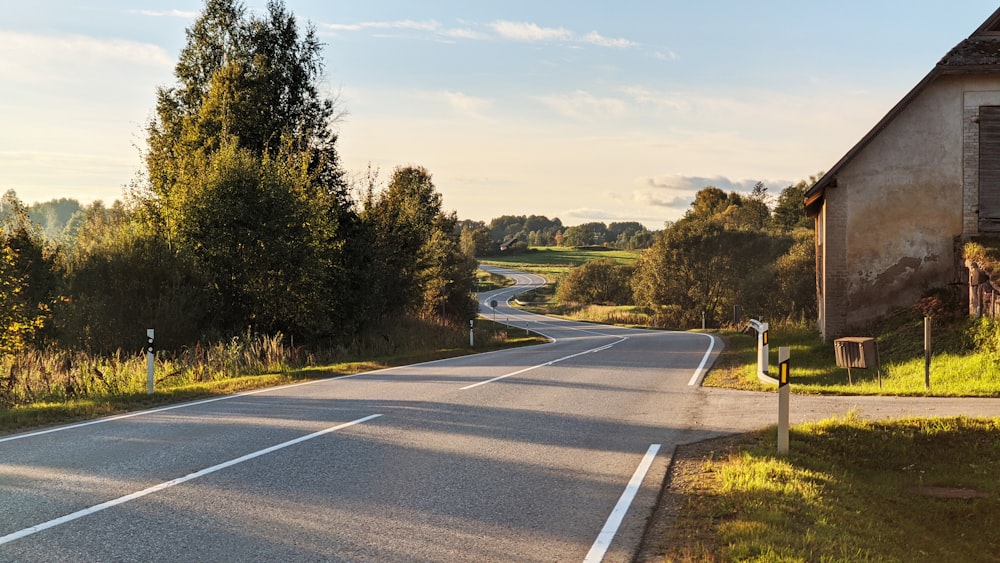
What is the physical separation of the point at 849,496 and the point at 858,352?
A: 791 cm

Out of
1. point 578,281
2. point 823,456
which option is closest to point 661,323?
point 578,281

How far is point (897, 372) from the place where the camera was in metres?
15.0

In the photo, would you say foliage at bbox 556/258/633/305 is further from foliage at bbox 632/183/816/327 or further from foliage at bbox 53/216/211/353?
foliage at bbox 53/216/211/353

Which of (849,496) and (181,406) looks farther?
(181,406)

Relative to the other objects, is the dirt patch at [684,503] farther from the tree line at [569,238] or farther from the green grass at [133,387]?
the tree line at [569,238]

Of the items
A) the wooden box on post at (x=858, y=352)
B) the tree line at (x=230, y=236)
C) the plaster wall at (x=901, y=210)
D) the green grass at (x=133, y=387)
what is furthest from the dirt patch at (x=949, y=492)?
the tree line at (x=230, y=236)

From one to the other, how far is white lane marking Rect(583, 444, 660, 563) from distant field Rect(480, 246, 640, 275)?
408 ft

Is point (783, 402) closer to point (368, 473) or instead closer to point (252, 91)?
point (368, 473)

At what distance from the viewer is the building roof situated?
61.8ft

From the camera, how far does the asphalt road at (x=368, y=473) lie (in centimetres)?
509

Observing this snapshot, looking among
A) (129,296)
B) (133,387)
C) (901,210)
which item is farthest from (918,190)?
(129,296)

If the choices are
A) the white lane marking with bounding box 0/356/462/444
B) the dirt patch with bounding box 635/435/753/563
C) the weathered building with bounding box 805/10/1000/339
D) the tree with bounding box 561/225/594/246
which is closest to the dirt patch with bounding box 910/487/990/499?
the dirt patch with bounding box 635/435/753/563

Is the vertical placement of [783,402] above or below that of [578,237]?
below

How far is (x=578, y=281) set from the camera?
9544cm
